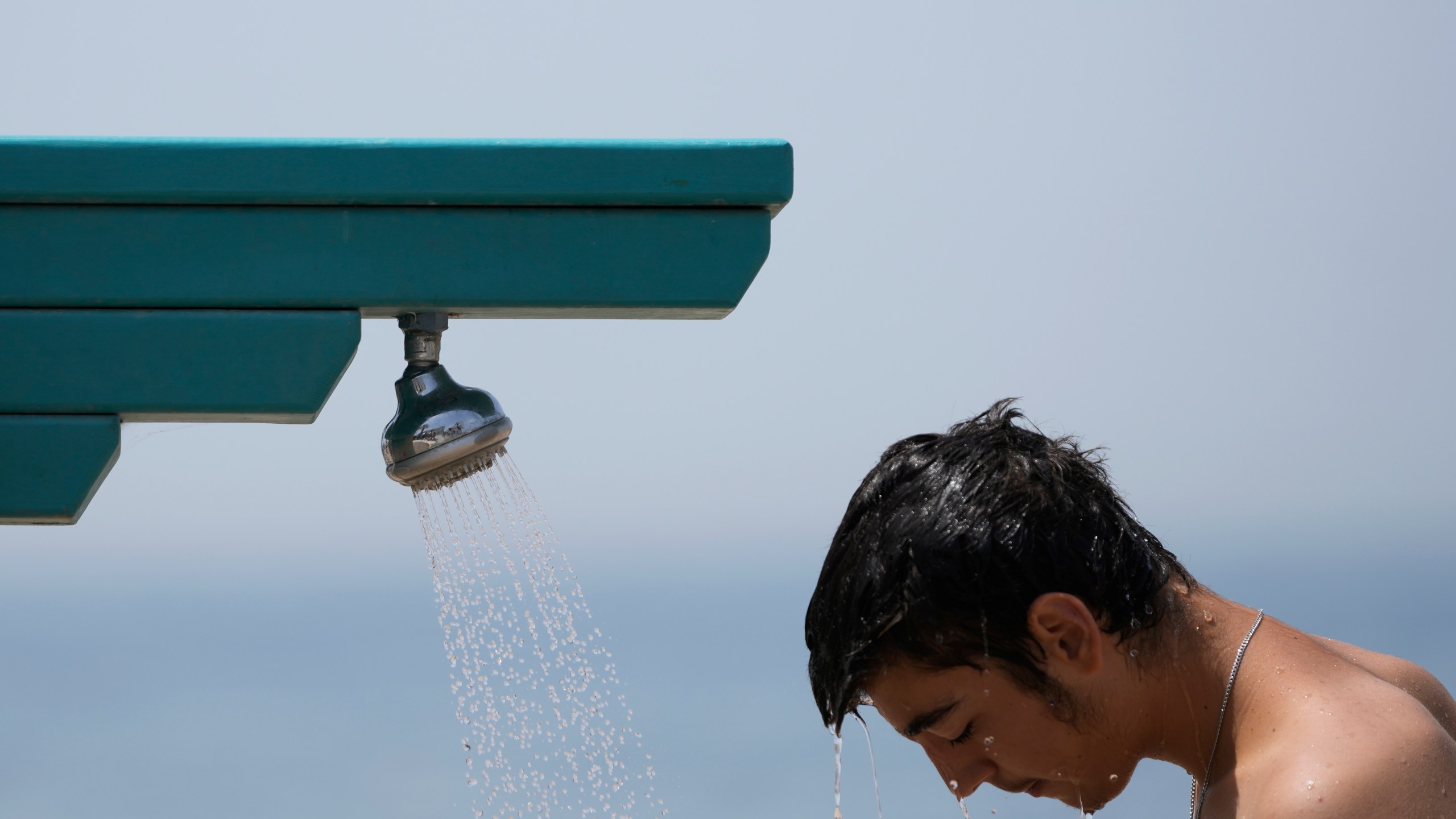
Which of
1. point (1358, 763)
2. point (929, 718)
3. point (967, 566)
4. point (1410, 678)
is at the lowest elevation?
point (1358, 763)

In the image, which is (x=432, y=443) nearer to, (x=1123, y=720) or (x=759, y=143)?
(x=759, y=143)

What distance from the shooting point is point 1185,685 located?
1455 mm

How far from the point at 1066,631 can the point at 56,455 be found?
1.17 metres

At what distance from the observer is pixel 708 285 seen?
4.23 ft

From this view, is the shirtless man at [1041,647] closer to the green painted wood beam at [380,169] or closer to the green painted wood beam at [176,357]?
the green painted wood beam at [380,169]

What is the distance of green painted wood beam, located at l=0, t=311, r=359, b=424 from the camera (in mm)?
1293

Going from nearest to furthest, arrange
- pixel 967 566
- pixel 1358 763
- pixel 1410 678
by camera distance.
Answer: pixel 1358 763, pixel 967 566, pixel 1410 678

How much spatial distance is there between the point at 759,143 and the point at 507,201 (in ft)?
0.92

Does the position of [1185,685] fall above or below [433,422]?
below

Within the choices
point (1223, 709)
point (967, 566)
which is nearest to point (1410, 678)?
point (1223, 709)

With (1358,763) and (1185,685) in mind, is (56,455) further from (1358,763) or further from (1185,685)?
(1358,763)

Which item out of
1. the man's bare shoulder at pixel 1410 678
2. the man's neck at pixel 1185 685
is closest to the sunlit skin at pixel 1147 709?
the man's neck at pixel 1185 685

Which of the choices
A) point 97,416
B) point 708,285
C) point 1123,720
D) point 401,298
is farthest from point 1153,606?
point 97,416

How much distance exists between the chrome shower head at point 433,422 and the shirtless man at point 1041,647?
0.47 metres
